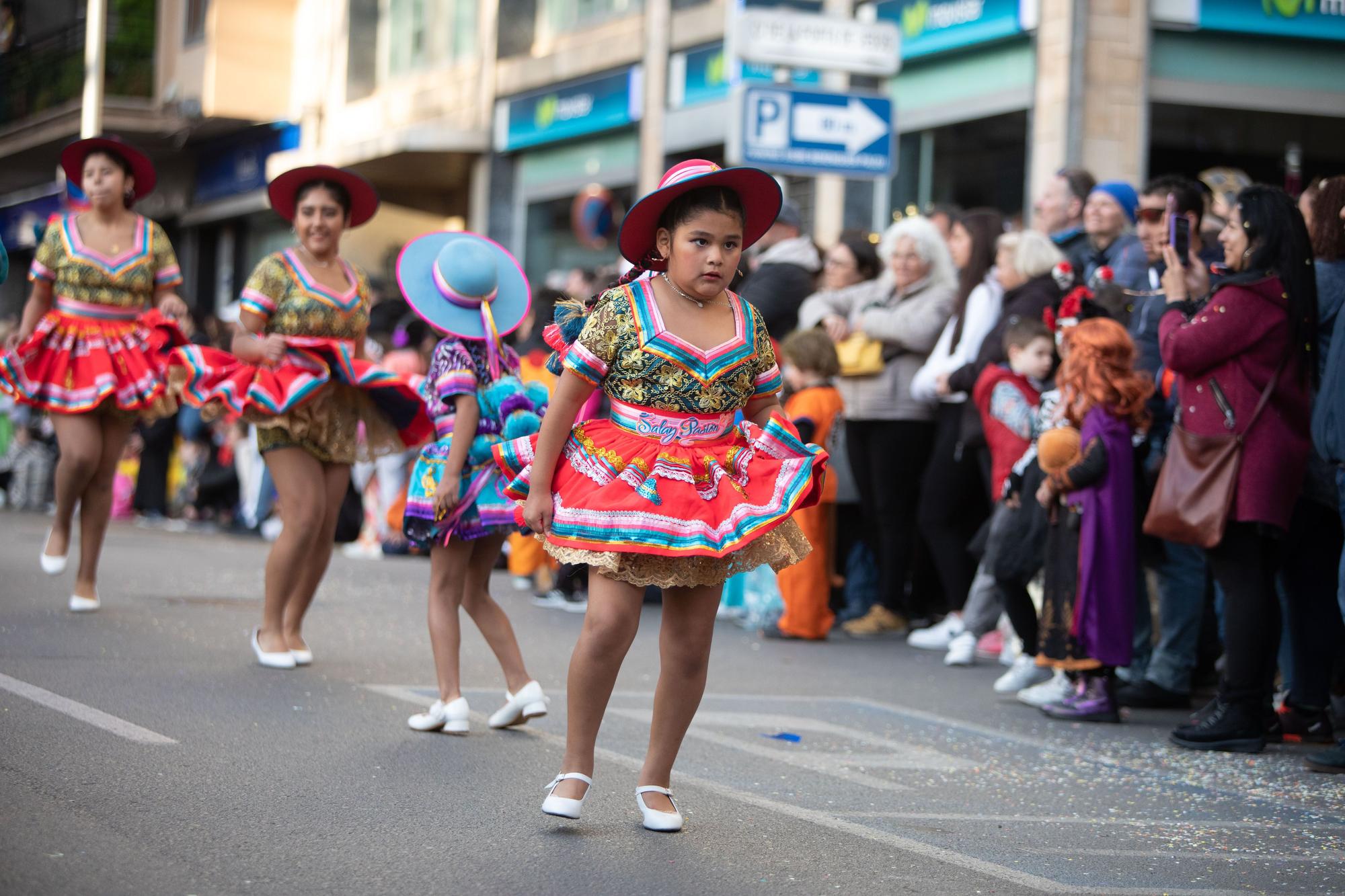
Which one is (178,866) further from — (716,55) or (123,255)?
(716,55)

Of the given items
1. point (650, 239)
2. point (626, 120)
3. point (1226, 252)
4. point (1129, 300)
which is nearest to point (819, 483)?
point (650, 239)

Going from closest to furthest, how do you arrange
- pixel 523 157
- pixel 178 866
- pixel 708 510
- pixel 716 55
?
pixel 178 866
pixel 708 510
pixel 716 55
pixel 523 157

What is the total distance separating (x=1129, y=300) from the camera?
A: 9180 millimetres

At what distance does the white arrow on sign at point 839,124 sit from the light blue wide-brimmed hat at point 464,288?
5689mm

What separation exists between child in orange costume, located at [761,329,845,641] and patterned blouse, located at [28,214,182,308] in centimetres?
373

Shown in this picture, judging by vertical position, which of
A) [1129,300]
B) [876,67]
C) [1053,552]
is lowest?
[1053,552]

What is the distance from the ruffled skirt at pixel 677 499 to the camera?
198 inches

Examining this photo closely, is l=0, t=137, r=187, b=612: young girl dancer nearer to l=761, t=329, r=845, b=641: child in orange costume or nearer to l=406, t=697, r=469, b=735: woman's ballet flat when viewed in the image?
l=406, t=697, r=469, b=735: woman's ballet flat

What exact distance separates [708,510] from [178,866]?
1753 mm

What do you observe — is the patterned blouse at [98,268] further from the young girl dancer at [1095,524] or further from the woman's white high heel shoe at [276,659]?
the young girl dancer at [1095,524]

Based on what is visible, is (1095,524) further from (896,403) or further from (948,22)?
(948,22)

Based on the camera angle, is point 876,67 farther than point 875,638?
Yes

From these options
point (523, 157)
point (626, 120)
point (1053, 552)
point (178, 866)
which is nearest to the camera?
point (178, 866)

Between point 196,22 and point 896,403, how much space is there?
25414 mm
